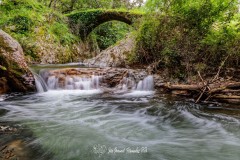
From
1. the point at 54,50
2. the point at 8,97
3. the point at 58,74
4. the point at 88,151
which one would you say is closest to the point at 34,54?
the point at 54,50

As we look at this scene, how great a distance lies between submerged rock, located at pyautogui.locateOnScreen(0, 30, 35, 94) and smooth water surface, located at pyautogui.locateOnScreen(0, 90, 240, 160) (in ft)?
2.22

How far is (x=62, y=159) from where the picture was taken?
271 cm

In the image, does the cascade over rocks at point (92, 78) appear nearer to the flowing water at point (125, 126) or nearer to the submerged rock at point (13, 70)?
the submerged rock at point (13, 70)

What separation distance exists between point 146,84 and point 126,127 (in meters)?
3.54

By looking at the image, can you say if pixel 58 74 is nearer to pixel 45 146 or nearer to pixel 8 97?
pixel 8 97

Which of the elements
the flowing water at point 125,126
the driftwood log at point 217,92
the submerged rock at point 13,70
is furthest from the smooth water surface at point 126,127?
the submerged rock at point 13,70

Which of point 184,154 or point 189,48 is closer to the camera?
point 184,154

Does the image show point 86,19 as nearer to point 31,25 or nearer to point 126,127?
point 31,25

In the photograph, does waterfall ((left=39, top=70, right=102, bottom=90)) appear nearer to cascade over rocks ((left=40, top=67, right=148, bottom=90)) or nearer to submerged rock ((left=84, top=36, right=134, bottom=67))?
cascade over rocks ((left=40, top=67, right=148, bottom=90))

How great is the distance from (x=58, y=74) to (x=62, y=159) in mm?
5273

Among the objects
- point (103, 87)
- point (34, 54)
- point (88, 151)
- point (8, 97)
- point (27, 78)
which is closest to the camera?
point (88, 151)

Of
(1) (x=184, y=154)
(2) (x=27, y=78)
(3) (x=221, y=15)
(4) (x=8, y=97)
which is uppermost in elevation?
(3) (x=221, y=15)

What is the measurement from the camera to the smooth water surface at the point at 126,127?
118 inches

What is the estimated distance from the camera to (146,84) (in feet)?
24.4
